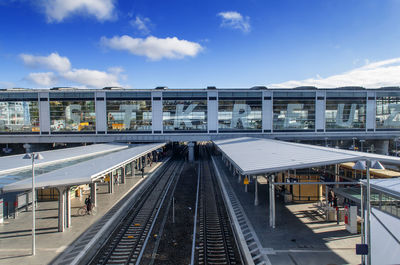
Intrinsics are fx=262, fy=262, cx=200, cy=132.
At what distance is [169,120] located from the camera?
5247 centimetres

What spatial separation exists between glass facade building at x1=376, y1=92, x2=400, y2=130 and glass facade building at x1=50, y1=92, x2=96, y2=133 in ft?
191

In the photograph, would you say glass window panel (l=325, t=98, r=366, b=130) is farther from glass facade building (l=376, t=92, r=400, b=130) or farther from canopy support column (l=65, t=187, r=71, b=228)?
canopy support column (l=65, t=187, r=71, b=228)

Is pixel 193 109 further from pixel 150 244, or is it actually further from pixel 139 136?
pixel 150 244

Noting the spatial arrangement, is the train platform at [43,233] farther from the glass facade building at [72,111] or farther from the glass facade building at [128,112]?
the glass facade building at [72,111]

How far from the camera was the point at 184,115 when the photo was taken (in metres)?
52.3

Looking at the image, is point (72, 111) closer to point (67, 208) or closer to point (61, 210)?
point (67, 208)

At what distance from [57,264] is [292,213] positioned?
15.3m

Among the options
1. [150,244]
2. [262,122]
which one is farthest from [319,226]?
[262,122]

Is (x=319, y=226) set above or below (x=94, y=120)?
below

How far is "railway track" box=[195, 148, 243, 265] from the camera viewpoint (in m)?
13.1

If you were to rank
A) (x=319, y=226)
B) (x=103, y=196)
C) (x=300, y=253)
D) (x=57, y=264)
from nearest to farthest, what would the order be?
(x=57, y=264) → (x=300, y=253) → (x=319, y=226) → (x=103, y=196)

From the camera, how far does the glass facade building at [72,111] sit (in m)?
52.7

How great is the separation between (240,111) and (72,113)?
111ft

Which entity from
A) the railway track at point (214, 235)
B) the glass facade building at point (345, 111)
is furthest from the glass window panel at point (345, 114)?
the railway track at point (214, 235)
